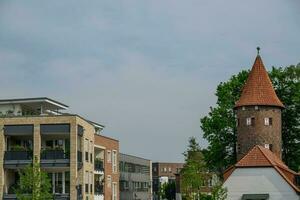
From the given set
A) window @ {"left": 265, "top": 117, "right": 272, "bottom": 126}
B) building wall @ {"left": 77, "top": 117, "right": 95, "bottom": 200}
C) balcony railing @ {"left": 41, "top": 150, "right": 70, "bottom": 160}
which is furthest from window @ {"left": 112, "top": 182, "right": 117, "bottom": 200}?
balcony railing @ {"left": 41, "top": 150, "right": 70, "bottom": 160}

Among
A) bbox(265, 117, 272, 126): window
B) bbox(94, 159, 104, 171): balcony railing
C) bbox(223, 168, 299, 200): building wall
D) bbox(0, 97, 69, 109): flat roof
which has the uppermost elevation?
bbox(0, 97, 69, 109): flat roof

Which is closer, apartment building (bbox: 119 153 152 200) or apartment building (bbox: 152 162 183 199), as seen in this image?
apartment building (bbox: 119 153 152 200)

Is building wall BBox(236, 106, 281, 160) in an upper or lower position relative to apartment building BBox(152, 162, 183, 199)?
upper

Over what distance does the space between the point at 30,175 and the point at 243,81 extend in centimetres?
3254

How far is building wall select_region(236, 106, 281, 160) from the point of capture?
66.5 meters

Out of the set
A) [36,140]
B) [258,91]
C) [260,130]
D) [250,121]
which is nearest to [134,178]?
[250,121]

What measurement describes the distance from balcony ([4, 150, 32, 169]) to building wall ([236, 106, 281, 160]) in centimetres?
2269

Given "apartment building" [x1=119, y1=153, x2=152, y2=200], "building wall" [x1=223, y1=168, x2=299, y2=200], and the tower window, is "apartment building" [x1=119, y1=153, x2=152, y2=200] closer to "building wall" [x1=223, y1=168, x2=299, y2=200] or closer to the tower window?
the tower window

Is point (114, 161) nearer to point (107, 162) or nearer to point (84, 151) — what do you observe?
point (107, 162)

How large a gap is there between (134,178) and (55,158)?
46.8 meters

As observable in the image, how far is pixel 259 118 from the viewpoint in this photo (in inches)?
2630

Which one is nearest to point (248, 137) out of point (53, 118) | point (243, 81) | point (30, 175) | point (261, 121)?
point (261, 121)

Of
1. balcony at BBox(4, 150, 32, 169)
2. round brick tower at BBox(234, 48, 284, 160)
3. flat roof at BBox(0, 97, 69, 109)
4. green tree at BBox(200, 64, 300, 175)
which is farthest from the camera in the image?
green tree at BBox(200, 64, 300, 175)

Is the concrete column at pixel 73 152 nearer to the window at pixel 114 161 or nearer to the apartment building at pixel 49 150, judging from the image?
the apartment building at pixel 49 150
